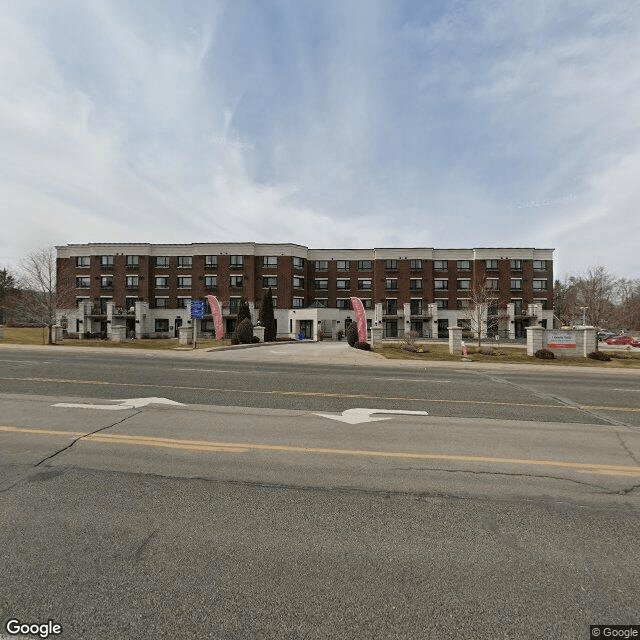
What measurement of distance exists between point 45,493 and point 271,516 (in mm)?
2739

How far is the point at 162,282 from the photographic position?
51.9 metres

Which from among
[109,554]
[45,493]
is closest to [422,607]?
[109,554]

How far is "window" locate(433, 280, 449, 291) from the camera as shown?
53672 millimetres

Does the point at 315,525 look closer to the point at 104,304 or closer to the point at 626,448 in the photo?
the point at 626,448

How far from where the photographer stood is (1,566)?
9.19 ft

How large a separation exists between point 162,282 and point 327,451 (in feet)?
173

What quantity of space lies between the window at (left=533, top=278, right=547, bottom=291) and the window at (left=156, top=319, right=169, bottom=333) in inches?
2203

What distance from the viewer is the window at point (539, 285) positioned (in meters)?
52.3

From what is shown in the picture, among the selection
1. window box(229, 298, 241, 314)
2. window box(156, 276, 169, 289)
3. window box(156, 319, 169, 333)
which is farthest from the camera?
window box(156, 276, 169, 289)

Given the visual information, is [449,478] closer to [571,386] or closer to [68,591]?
[68,591]

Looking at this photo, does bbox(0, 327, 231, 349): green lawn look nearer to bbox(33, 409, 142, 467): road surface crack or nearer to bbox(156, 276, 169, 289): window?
bbox(156, 276, 169, 289): window

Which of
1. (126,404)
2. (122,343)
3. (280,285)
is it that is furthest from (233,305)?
(126,404)

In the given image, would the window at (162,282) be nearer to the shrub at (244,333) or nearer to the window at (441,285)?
the shrub at (244,333)

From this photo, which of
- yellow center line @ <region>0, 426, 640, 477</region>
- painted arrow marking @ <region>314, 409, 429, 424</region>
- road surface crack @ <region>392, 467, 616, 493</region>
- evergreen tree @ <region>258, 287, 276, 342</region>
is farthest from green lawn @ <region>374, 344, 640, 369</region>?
road surface crack @ <region>392, 467, 616, 493</region>
